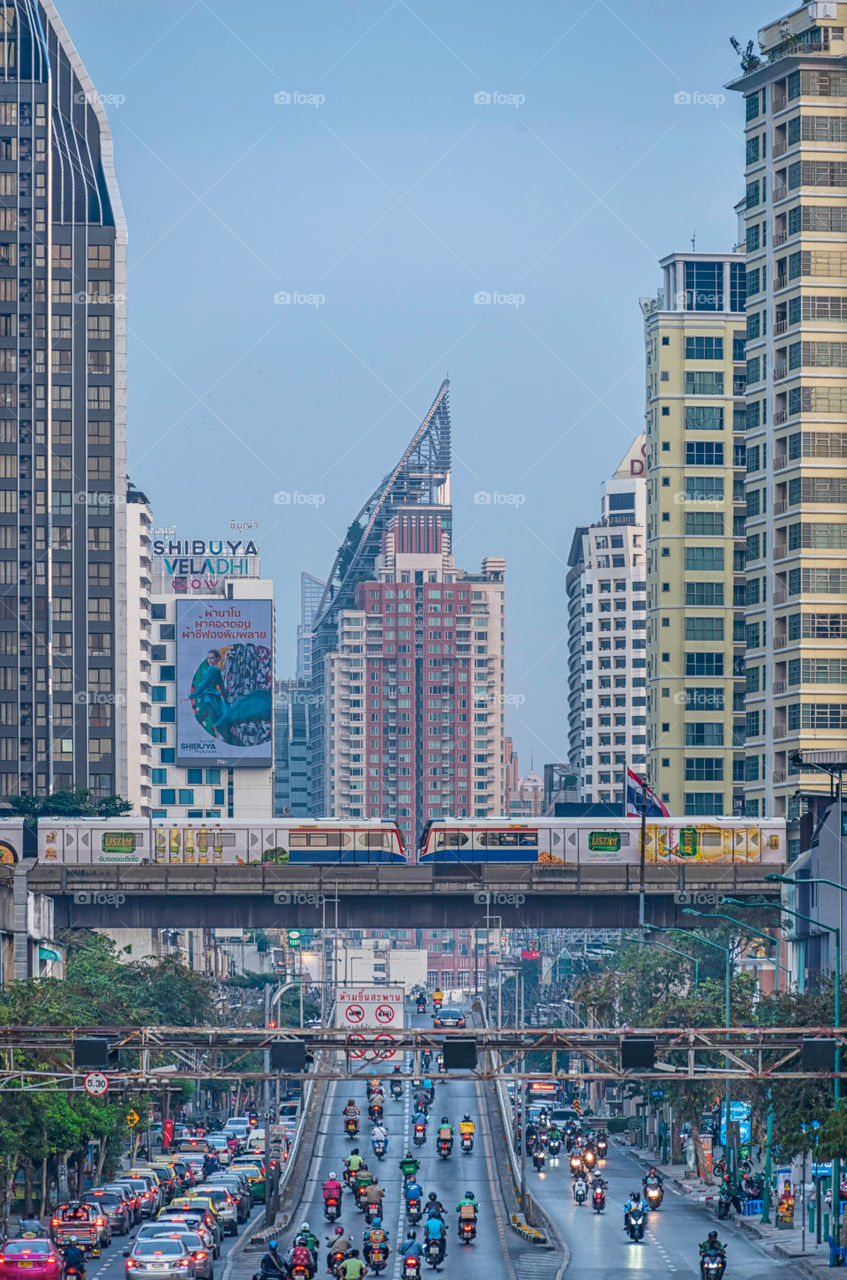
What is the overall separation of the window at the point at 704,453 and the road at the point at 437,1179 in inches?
2779

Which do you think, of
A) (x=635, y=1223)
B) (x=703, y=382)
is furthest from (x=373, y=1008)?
(x=703, y=382)

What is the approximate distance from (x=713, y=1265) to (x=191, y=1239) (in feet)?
43.8

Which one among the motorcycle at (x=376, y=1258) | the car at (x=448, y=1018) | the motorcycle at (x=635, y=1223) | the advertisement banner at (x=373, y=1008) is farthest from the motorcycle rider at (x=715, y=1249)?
the car at (x=448, y=1018)

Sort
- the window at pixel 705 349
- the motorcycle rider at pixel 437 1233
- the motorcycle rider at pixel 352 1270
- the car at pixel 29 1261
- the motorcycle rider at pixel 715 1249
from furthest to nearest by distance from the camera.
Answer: the window at pixel 705 349 → the motorcycle rider at pixel 437 1233 → the motorcycle rider at pixel 715 1249 → the car at pixel 29 1261 → the motorcycle rider at pixel 352 1270

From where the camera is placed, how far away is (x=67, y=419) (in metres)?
197

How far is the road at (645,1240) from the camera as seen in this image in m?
66.6

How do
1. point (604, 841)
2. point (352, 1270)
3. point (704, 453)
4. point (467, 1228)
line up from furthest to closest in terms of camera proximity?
1. point (704, 453)
2. point (604, 841)
3. point (467, 1228)
4. point (352, 1270)

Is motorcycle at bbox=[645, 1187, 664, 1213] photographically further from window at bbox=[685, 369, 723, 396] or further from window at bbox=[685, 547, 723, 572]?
window at bbox=[685, 369, 723, 396]

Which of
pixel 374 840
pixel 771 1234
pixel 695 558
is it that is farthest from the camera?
pixel 695 558

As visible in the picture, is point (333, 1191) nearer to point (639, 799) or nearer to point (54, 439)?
point (639, 799)

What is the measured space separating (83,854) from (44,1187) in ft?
127

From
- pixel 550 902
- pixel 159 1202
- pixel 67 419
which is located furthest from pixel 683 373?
pixel 159 1202

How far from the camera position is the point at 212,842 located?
125375 millimetres

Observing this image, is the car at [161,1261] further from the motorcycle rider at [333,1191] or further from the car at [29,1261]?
the motorcycle rider at [333,1191]
